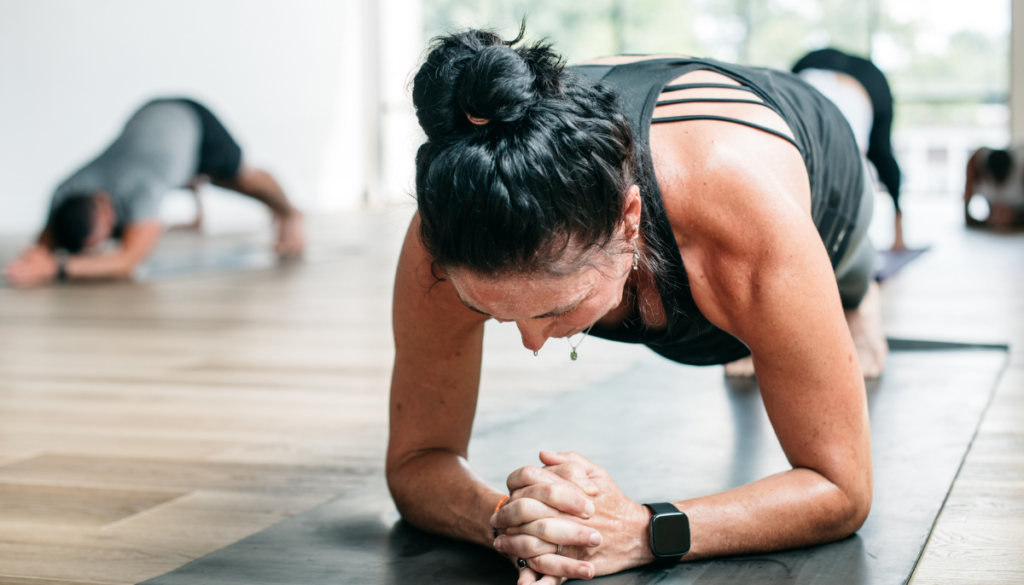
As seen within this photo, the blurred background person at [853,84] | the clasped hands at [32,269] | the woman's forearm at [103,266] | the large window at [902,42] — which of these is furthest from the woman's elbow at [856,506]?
the large window at [902,42]

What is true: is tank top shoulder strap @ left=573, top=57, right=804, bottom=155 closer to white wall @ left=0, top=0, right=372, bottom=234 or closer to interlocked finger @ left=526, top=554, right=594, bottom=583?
interlocked finger @ left=526, top=554, right=594, bottom=583

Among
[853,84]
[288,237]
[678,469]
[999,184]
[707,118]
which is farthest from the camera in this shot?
Result: [999,184]

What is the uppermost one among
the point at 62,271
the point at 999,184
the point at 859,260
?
the point at 859,260

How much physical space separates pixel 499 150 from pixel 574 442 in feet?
2.94

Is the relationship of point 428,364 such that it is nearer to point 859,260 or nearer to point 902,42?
point 859,260

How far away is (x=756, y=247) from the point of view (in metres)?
0.99

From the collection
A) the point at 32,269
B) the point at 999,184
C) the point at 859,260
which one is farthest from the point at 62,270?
the point at 999,184

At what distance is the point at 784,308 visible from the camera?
1003 millimetres

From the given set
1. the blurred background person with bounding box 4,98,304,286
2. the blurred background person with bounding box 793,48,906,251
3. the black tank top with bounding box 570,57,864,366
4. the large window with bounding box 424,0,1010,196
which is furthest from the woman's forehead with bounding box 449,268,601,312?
the large window with bounding box 424,0,1010,196

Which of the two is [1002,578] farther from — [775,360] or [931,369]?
[931,369]

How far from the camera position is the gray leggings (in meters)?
1.59

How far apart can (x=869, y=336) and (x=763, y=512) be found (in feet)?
3.58

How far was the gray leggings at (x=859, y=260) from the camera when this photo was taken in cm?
159

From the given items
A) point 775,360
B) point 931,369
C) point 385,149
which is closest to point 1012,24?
point 385,149
